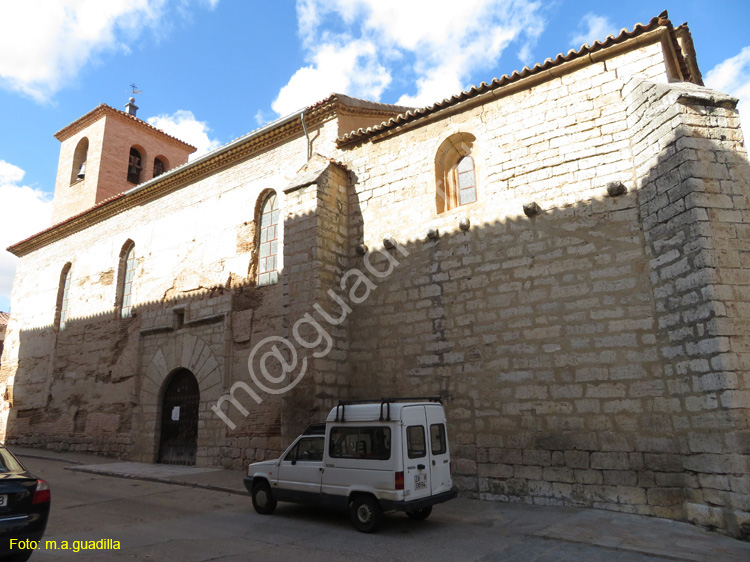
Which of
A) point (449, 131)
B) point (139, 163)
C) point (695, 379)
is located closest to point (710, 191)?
point (695, 379)

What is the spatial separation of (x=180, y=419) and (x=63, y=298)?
321 inches

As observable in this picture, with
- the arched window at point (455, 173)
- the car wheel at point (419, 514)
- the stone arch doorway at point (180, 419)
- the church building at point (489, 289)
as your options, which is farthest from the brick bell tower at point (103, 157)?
the car wheel at point (419, 514)

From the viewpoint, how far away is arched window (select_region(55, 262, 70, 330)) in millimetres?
16000

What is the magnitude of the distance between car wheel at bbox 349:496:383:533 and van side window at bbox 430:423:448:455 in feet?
3.01

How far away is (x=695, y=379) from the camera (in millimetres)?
5734

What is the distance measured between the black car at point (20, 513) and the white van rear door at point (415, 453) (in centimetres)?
344

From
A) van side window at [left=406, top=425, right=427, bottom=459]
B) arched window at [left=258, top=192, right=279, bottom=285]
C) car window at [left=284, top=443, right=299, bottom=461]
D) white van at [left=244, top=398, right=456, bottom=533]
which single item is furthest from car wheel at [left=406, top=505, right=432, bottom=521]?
arched window at [left=258, top=192, right=279, bottom=285]

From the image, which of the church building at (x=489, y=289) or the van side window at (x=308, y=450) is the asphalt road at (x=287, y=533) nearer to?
the van side window at (x=308, y=450)

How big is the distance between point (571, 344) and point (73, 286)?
1550 cm

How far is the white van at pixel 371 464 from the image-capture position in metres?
5.45

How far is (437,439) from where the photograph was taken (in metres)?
6.00

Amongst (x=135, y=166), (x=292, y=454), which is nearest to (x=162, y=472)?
(x=292, y=454)

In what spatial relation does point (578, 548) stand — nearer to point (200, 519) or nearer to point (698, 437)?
point (698, 437)

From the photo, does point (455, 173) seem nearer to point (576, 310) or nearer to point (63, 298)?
point (576, 310)
